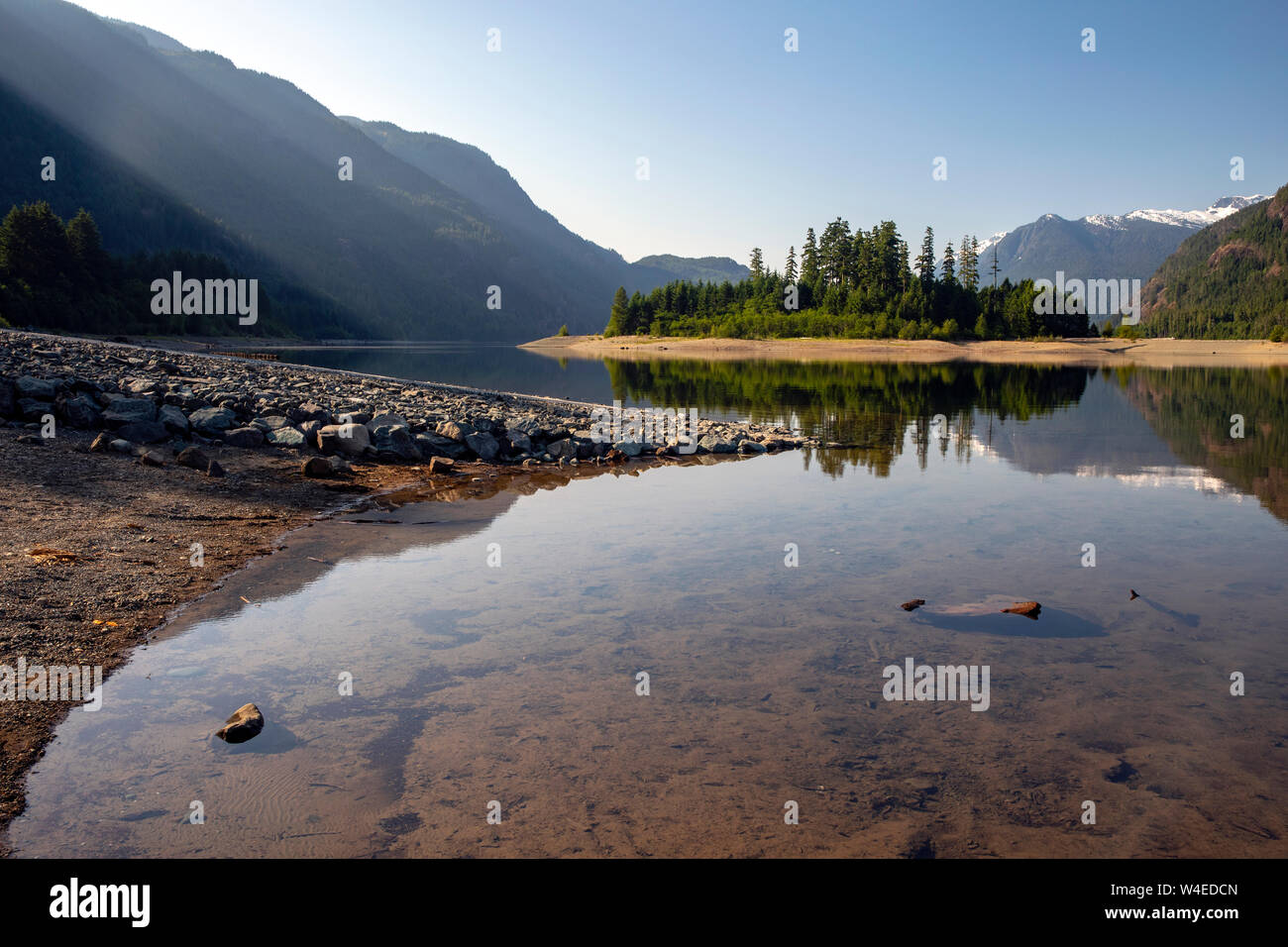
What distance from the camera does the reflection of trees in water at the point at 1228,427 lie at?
18.4 m

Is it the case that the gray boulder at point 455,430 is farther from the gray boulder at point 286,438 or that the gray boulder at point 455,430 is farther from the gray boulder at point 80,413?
the gray boulder at point 80,413

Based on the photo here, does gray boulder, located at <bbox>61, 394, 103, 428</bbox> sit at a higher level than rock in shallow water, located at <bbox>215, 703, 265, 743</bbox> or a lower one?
higher

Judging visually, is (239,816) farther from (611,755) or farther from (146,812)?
(611,755)

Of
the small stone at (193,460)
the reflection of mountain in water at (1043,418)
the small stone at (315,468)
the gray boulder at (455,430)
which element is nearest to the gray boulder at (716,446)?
the reflection of mountain in water at (1043,418)

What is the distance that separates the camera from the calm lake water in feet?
16.1

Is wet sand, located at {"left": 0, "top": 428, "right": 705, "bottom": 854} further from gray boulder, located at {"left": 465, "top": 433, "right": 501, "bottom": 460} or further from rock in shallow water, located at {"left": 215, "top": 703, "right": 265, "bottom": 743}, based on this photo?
gray boulder, located at {"left": 465, "top": 433, "right": 501, "bottom": 460}

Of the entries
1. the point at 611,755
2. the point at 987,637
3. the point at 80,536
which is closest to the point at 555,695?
the point at 611,755

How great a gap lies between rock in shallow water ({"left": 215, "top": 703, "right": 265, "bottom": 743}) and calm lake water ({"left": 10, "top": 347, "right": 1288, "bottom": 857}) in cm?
9

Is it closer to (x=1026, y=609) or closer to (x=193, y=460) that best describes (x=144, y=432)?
(x=193, y=460)

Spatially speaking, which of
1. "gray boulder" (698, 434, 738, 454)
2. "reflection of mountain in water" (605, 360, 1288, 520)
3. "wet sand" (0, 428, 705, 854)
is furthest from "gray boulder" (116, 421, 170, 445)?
"reflection of mountain in water" (605, 360, 1288, 520)

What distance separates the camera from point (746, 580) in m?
10.3

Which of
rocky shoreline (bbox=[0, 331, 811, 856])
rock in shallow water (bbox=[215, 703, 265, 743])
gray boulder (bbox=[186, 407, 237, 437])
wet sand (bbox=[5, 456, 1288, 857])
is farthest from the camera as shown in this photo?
gray boulder (bbox=[186, 407, 237, 437])

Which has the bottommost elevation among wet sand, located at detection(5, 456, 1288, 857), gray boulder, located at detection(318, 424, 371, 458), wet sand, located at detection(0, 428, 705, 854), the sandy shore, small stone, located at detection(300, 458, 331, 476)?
wet sand, located at detection(5, 456, 1288, 857)
